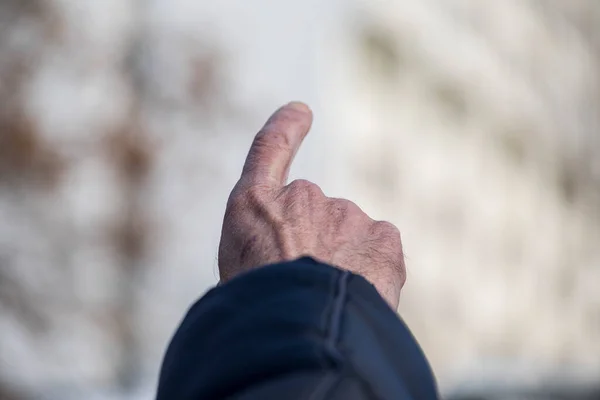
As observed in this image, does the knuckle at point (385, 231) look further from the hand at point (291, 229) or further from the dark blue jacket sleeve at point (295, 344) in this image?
the dark blue jacket sleeve at point (295, 344)

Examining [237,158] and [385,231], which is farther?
[237,158]

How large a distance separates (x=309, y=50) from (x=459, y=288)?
21.6 feet

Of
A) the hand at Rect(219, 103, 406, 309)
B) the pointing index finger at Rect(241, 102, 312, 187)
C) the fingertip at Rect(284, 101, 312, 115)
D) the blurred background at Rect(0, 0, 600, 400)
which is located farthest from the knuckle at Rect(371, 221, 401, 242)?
the blurred background at Rect(0, 0, 600, 400)

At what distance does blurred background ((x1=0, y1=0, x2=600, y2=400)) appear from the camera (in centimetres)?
804

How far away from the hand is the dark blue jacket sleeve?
0.31 m

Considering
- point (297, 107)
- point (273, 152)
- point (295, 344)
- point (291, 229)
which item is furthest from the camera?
point (297, 107)

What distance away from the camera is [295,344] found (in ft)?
3.87

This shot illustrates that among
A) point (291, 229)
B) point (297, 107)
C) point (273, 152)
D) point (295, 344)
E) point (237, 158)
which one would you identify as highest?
point (237, 158)

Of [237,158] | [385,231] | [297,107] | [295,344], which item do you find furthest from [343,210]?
[237,158]

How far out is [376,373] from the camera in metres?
1.19

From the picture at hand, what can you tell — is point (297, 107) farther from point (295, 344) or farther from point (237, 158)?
point (237, 158)

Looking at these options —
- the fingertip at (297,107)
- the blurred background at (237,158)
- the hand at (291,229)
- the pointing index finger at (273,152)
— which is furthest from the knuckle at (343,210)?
the blurred background at (237,158)

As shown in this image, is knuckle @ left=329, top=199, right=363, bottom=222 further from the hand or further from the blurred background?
the blurred background

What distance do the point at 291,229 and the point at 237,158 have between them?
7.53 m
